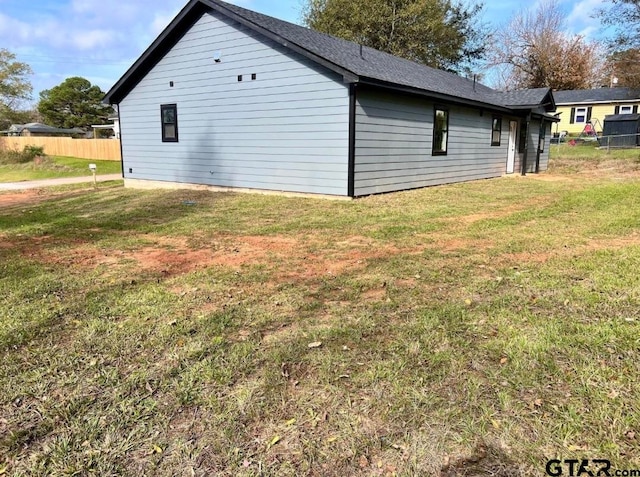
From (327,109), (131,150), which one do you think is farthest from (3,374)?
(131,150)

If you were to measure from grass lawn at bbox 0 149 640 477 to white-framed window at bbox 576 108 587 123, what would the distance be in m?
35.0

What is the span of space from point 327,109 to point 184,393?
7874mm

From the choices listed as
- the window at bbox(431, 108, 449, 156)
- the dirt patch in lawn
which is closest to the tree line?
the window at bbox(431, 108, 449, 156)

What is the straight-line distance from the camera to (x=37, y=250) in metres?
5.54

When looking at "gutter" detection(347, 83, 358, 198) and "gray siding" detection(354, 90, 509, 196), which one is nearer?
"gutter" detection(347, 83, 358, 198)

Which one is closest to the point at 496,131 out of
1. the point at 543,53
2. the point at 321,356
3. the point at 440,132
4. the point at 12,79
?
the point at 440,132

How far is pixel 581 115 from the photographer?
3519 cm

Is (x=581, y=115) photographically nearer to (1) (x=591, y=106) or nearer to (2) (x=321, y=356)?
(1) (x=591, y=106)

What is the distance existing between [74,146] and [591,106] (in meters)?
36.7

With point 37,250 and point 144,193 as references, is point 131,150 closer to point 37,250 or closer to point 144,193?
point 144,193

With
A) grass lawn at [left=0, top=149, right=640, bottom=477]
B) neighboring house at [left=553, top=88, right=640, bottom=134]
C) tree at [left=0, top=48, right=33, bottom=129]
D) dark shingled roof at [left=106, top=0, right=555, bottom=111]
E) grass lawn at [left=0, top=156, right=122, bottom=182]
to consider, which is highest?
tree at [left=0, top=48, right=33, bottom=129]

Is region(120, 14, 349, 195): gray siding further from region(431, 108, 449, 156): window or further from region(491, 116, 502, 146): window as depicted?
region(491, 116, 502, 146): window

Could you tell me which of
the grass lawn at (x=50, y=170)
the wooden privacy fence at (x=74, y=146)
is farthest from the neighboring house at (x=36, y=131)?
the grass lawn at (x=50, y=170)

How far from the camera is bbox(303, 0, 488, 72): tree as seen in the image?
25.0 m
